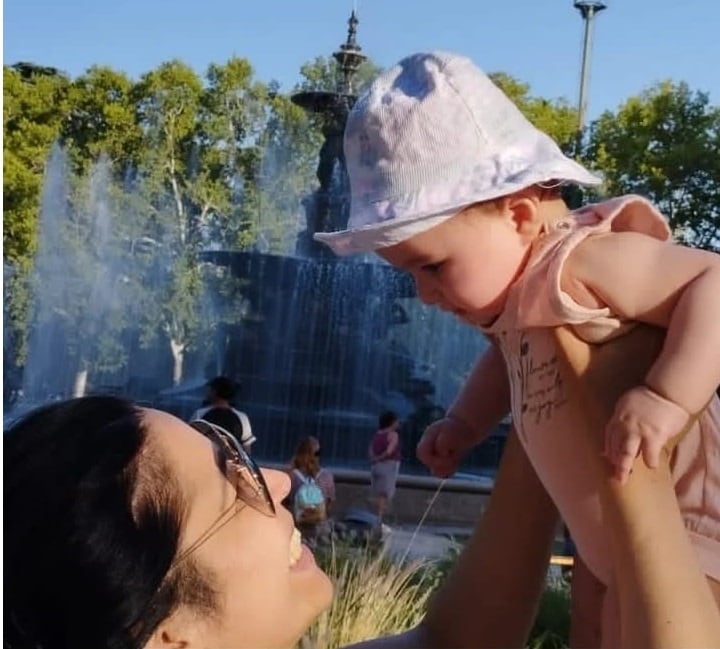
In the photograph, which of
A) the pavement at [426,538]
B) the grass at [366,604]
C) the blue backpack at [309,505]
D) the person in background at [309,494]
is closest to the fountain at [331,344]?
the pavement at [426,538]

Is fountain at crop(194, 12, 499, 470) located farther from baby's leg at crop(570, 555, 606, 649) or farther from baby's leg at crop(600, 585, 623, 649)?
baby's leg at crop(600, 585, 623, 649)

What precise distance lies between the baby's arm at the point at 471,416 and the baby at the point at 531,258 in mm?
44

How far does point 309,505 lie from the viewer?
8.59 meters

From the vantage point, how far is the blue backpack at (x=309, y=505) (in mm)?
8570

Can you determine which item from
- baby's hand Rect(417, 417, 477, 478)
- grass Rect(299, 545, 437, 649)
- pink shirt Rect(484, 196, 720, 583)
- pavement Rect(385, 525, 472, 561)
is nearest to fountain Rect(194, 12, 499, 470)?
pavement Rect(385, 525, 472, 561)

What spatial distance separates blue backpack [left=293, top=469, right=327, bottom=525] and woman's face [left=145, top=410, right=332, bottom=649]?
6.84 metres

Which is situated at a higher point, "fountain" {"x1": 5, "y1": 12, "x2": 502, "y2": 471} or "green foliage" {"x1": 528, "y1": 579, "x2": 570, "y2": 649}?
"fountain" {"x1": 5, "y1": 12, "x2": 502, "y2": 471}

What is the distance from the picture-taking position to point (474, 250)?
187cm

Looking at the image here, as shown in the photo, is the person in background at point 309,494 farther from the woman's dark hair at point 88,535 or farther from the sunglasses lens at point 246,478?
the woman's dark hair at point 88,535

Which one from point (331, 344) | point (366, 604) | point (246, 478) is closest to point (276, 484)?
point (246, 478)

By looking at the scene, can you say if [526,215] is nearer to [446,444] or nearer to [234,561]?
[446,444]

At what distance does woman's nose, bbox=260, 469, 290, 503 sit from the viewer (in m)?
1.80

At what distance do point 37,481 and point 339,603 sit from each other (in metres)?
3.89

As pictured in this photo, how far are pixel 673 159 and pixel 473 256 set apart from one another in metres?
30.3
